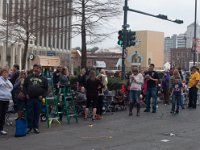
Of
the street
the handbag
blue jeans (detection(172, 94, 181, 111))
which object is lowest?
the street

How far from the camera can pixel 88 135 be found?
1140 cm

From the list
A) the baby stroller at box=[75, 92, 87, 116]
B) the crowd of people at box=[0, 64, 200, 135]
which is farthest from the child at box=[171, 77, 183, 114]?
the baby stroller at box=[75, 92, 87, 116]

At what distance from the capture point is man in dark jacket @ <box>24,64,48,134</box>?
11.8 m

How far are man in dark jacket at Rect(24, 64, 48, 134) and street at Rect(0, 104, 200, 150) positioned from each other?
391mm

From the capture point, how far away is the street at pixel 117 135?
9.77m

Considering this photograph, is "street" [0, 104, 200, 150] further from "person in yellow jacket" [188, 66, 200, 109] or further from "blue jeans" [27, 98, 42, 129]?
"person in yellow jacket" [188, 66, 200, 109]

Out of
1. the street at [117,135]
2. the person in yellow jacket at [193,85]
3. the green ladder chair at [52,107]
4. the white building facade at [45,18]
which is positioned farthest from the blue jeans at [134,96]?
the white building facade at [45,18]

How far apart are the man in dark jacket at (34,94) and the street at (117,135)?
391mm

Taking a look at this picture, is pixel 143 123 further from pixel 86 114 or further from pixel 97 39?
pixel 97 39

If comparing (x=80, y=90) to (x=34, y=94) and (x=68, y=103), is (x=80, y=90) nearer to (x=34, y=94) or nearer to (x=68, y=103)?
(x=68, y=103)

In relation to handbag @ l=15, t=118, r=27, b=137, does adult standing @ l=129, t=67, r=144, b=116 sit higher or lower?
higher

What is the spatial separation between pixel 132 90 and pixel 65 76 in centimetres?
279

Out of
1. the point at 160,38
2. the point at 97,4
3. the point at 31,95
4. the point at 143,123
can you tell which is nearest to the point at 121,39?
the point at 97,4

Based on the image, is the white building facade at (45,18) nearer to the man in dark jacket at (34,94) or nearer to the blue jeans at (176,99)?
the blue jeans at (176,99)
